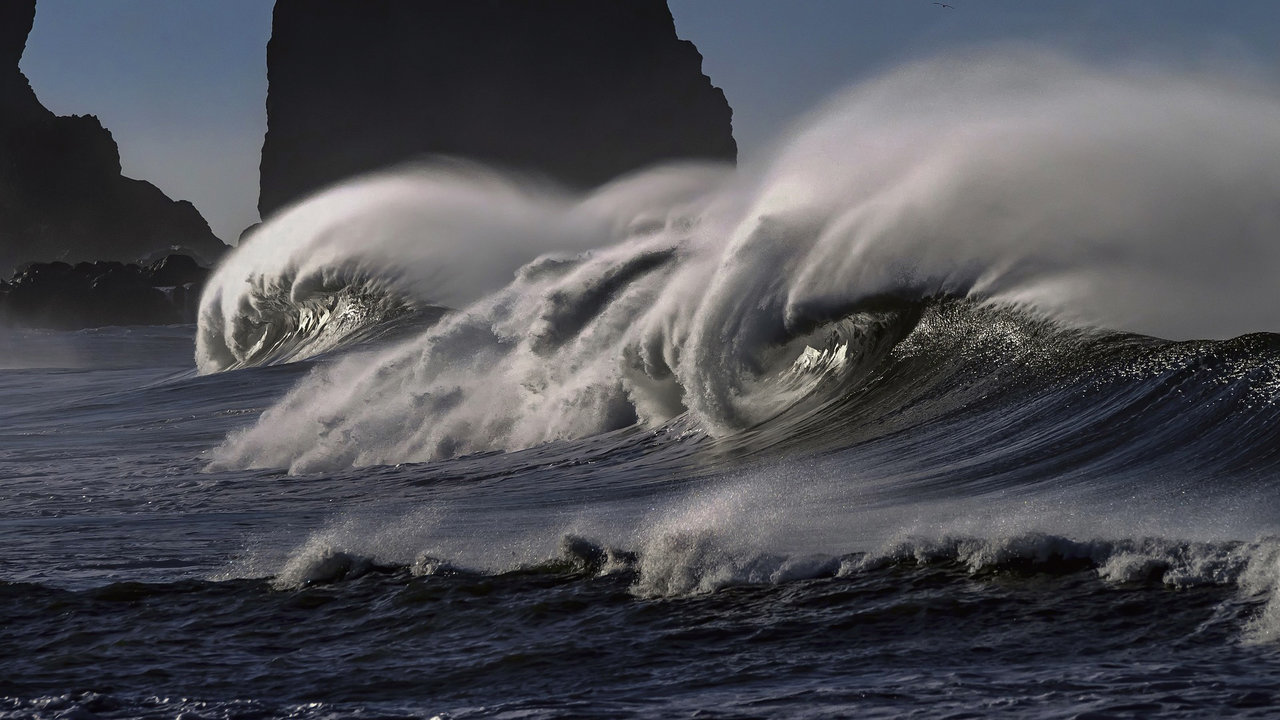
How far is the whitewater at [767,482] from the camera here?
16.8 ft

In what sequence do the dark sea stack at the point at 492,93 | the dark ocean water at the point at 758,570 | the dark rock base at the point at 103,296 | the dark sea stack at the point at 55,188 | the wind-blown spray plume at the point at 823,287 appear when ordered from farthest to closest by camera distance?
the dark sea stack at the point at 55,188, the dark sea stack at the point at 492,93, the dark rock base at the point at 103,296, the wind-blown spray plume at the point at 823,287, the dark ocean water at the point at 758,570

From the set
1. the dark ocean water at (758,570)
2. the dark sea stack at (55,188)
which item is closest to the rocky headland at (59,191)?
the dark sea stack at (55,188)

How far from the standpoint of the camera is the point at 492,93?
365ft

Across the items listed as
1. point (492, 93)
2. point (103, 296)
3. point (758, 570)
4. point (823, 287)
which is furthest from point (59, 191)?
point (758, 570)

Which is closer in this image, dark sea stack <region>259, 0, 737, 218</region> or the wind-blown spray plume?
the wind-blown spray plume

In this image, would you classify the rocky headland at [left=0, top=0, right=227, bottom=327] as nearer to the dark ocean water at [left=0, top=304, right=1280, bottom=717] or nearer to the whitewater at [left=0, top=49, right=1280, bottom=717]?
the whitewater at [left=0, top=49, right=1280, bottom=717]

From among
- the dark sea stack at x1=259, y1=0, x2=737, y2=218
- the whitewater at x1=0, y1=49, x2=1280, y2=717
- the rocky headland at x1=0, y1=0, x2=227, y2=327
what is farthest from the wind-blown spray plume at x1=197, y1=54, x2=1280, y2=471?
the rocky headland at x1=0, y1=0, x2=227, y2=327

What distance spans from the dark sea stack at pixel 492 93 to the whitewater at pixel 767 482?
9277 centimetres

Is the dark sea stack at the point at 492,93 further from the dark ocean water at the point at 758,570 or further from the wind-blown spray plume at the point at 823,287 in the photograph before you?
the dark ocean water at the point at 758,570

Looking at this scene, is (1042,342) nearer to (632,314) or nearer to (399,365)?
(632,314)

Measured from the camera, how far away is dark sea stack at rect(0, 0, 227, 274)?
156 metres

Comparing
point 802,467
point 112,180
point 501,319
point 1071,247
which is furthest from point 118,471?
point 112,180

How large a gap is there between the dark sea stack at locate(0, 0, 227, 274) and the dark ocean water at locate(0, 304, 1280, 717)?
154 meters

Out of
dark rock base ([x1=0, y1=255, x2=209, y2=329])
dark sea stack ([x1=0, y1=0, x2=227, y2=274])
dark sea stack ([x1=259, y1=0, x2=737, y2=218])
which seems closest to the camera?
dark rock base ([x1=0, y1=255, x2=209, y2=329])
